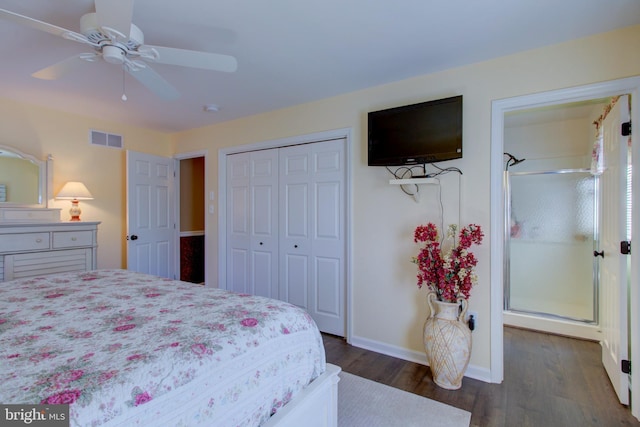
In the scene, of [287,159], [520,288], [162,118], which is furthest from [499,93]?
[162,118]

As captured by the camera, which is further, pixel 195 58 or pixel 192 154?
pixel 192 154

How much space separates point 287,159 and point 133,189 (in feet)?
6.48

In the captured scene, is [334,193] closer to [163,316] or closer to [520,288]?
[163,316]

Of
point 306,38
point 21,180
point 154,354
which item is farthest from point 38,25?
point 21,180

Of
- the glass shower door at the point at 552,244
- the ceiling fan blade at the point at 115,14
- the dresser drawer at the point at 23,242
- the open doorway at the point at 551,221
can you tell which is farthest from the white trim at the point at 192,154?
the glass shower door at the point at 552,244

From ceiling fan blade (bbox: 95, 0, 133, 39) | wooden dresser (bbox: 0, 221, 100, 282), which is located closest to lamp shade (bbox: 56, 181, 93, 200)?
wooden dresser (bbox: 0, 221, 100, 282)

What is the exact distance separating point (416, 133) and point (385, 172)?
0.44 meters

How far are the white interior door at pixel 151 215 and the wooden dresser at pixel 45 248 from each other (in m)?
0.49

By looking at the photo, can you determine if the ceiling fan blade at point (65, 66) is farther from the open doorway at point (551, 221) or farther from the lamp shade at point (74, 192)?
the open doorway at point (551, 221)

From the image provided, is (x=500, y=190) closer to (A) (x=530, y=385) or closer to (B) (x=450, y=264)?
(B) (x=450, y=264)

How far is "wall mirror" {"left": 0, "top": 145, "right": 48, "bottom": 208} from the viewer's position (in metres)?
3.00

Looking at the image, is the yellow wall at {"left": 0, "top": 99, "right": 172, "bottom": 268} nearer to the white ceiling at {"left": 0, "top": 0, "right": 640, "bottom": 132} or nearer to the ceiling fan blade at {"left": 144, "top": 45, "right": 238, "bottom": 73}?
the white ceiling at {"left": 0, "top": 0, "right": 640, "bottom": 132}

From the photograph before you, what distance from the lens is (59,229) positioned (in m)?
3.01

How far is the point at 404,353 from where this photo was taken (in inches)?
102
